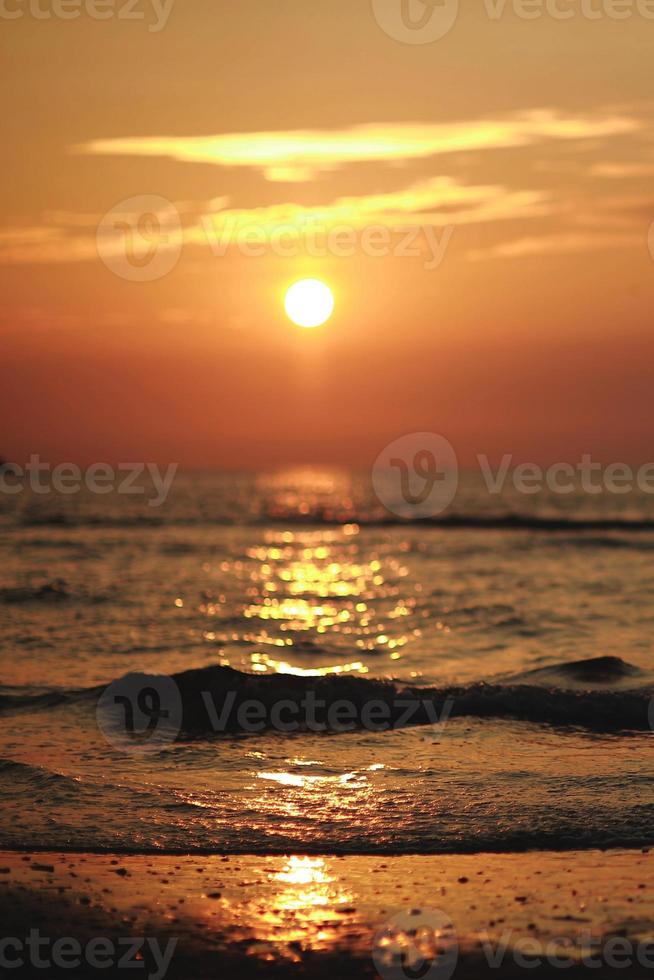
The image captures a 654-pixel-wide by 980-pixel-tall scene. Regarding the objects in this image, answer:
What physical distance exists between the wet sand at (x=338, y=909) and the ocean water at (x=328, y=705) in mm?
508

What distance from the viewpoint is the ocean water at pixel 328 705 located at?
9820 millimetres

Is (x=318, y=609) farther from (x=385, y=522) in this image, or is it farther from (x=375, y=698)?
(x=385, y=522)

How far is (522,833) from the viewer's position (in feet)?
30.9

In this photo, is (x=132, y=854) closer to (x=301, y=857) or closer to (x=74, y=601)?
(x=301, y=857)

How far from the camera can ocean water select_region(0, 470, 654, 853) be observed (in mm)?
9820

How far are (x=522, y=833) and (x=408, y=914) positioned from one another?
226 centimetres

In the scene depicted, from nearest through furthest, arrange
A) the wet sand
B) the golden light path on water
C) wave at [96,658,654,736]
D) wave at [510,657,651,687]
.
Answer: the wet sand → wave at [96,658,654,736] → wave at [510,657,651,687] → the golden light path on water

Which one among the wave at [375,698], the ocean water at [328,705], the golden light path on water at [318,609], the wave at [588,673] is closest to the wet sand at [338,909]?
the ocean water at [328,705]

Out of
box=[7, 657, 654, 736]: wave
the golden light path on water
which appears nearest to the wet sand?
box=[7, 657, 654, 736]: wave

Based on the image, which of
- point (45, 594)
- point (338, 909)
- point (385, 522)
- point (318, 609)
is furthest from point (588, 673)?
point (385, 522)

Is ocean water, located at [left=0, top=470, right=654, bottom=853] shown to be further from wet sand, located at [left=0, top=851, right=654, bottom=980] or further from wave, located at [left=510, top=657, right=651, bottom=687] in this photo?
wet sand, located at [left=0, top=851, right=654, bottom=980]

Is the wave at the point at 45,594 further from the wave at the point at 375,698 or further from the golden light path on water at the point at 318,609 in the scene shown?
the wave at the point at 375,698

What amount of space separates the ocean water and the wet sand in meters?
0.51

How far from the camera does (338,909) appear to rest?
7613 millimetres
